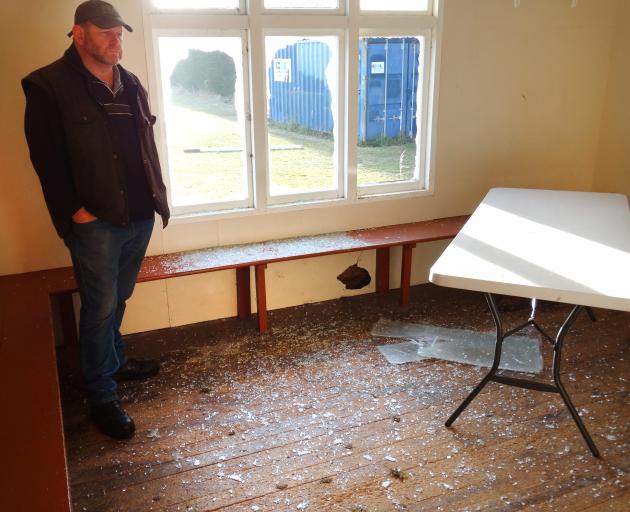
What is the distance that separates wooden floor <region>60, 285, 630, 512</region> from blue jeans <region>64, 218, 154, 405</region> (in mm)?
269

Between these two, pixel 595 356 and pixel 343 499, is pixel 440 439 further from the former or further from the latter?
pixel 595 356

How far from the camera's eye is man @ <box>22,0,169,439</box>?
230 cm

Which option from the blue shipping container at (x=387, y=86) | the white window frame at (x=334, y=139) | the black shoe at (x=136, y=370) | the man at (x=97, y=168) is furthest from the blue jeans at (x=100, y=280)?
the blue shipping container at (x=387, y=86)

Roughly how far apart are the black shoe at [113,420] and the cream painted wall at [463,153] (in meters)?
0.96

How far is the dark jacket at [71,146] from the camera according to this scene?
2277 mm

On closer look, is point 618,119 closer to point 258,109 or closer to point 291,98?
point 291,98

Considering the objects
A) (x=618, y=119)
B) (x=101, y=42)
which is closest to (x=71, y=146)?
A: (x=101, y=42)

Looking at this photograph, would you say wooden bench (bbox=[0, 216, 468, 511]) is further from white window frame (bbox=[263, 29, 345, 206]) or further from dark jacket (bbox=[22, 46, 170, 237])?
dark jacket (bbox=[22, 46, 170, 237])

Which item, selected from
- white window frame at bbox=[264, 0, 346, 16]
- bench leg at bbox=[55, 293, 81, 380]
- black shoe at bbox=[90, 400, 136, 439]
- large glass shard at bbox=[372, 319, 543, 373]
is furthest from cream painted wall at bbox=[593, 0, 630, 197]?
bench leg at bbox=[55, 293, 81, 380]

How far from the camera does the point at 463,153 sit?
13.7ft

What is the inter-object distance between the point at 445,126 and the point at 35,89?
2672 millimetres

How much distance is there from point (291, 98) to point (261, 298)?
1.24m

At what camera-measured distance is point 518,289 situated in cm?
210

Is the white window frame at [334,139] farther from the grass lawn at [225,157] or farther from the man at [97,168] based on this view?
the man at [97,168]
